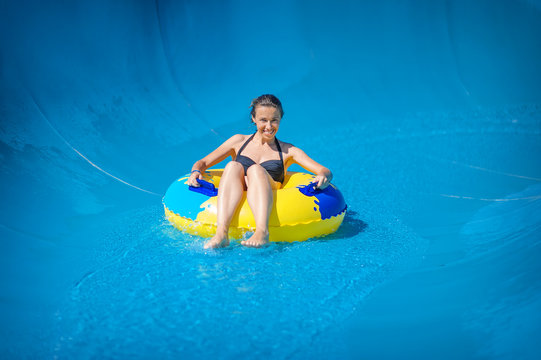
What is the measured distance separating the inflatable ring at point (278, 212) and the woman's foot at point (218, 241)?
107mm

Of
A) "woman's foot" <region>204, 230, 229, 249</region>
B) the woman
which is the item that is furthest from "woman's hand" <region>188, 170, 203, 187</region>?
"woman's foot" <region>204, 230, 229, 249</region>

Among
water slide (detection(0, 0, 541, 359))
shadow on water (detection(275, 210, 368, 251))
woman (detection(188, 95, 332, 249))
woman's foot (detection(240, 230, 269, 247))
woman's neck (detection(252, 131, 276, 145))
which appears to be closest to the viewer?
water slide (detection(0, 0, 541, 359))

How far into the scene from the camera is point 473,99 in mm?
6066

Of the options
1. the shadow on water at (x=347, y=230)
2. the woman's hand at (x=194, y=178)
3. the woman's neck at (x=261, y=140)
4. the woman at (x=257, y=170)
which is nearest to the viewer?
the woman at (x=257, y=170)

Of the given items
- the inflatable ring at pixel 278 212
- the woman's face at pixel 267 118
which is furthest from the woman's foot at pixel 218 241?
the woman's face at pixel 267 118

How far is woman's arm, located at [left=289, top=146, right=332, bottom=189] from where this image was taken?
296 centimetres

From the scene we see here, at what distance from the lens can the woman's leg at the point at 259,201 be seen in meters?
2.65

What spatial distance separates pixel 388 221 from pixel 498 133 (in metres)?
2.79

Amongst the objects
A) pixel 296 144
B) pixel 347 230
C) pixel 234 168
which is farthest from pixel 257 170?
pixel 296 144

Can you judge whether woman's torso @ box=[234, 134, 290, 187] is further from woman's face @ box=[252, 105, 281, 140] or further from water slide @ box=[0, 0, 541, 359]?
water slide @ box=[0, 0, 541, 359]

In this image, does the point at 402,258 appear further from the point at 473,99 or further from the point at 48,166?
the point at 473,99

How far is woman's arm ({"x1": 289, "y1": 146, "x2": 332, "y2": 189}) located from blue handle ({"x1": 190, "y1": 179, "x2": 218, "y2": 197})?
611 mm

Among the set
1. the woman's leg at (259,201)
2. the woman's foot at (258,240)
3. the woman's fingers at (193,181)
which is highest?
the woman's fingers at (193,181)

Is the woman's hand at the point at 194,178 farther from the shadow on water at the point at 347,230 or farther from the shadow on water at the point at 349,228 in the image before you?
the shadow on water at the point at 349,228
